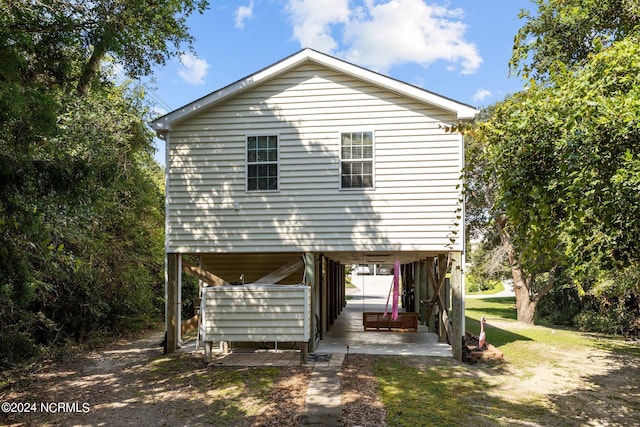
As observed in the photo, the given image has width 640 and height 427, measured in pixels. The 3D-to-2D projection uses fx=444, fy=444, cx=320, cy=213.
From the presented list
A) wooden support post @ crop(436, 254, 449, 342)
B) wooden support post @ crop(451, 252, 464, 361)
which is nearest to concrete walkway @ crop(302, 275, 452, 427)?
wooden support post @ crop(436, 254, 449, 342)

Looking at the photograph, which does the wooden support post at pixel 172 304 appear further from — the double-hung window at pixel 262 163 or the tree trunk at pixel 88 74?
the tree trunk at pixel 88 74

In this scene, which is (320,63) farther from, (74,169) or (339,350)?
(339,350)

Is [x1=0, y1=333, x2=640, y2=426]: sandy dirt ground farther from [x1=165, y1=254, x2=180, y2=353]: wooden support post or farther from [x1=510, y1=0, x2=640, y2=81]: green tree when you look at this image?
[x1=510, y1=0, x2=640, y2=81]: green tree

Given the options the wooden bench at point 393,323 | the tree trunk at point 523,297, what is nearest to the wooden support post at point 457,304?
the wooden bench at point 393,323

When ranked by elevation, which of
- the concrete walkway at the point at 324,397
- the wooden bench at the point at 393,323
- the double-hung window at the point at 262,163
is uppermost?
the double-hung window at the point at 262,163

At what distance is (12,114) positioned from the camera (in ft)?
19.5

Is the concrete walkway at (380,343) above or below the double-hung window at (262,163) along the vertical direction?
below

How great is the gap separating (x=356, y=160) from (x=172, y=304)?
5.58 meters

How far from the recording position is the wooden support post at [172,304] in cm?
1057

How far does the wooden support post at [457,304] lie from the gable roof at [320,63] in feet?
10.9

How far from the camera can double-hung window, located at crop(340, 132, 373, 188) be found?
10.2 metres

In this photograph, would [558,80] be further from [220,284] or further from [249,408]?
[220,284]

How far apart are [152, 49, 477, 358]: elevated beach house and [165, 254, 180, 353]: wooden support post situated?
25mm

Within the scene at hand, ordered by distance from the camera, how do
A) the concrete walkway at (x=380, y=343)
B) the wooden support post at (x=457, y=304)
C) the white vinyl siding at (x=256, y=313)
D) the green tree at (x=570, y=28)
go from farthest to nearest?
the concrete walkway at (x=380, y=343), the wooden support post at (x=457, y=304), the white vinyl siding at (x=256, y=313), the green tree at (x=570, y=28)
